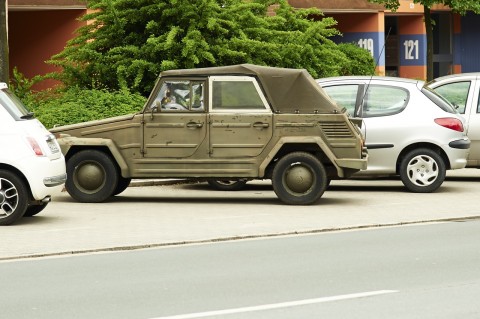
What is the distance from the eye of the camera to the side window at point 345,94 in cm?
1941

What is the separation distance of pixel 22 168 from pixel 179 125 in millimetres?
3034

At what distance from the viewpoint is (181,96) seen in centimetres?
1755

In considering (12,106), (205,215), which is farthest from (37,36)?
(12,106)

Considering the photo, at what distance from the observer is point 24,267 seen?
12.0 meters

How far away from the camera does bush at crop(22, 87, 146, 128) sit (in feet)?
71.8

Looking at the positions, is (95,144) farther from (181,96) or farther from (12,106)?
(12,106)

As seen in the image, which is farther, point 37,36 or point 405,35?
point 405,35

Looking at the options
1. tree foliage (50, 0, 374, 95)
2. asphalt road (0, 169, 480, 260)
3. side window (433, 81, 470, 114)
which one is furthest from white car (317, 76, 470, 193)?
tree foliage (50, 0, 374, 95)

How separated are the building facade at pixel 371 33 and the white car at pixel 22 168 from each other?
10.5m

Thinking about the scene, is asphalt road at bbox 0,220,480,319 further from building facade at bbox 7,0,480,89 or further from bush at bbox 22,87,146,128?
building facade at bbox 7,0,480,89

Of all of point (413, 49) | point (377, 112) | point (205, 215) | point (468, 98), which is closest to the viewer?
point (205, 215)

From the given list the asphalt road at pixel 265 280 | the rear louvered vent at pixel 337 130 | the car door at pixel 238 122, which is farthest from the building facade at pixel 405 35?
the asphalt road at pixel 265 280

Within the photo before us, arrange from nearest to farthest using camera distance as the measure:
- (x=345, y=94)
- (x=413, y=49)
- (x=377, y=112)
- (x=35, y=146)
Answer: (x=35, y=146) → (x=377, y=112) → (x=345, y=94) → (x=413, y=49)

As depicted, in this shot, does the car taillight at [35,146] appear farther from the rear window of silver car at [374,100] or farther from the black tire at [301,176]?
the rear window of silver car at [374,100]
